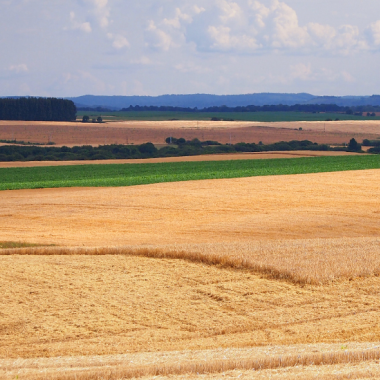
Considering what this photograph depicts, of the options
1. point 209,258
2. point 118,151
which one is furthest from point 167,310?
point 118,151

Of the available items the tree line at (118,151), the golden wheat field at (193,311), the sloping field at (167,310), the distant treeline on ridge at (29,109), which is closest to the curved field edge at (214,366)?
the golden wheat field at (193,311)

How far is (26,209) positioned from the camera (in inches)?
1118

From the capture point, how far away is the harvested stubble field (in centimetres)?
9175

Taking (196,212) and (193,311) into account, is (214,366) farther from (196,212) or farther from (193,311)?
(196,212)

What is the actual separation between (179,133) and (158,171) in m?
55.2

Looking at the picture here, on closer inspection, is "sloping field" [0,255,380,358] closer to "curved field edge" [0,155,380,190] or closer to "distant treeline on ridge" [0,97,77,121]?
"curved field edge" [0,155,380,190]

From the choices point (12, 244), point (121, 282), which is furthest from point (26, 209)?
point (121, 282)

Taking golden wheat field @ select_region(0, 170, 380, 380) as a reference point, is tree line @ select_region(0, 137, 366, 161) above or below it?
above

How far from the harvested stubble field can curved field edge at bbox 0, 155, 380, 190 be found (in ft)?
114

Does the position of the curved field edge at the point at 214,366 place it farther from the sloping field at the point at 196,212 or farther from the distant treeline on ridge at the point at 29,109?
the distant treeline on ridge at the point at 29,109

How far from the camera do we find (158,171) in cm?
4719

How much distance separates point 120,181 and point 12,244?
21002mm

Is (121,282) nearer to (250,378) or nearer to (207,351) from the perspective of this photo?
(207,351)

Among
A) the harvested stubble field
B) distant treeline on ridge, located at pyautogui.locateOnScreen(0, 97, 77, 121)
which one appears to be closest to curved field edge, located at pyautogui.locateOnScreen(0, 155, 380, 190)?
the harvested stubble field
